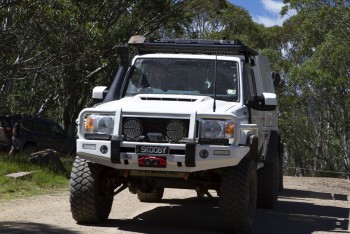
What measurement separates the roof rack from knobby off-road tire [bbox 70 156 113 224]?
2100 mm

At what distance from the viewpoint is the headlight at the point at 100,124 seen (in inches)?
339

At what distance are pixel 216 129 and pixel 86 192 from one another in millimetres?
1646

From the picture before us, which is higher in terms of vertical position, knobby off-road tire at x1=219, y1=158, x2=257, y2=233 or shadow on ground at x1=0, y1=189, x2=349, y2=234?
knobby off-road tire at x1=219, y1=158, x2=257, y2=233

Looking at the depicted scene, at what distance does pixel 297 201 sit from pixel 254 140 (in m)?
5.44

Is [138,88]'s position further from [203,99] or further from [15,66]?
[15,66]

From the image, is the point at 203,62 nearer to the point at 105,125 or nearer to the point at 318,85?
the point at 105,125

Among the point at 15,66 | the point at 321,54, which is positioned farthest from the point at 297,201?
the point at 321,54

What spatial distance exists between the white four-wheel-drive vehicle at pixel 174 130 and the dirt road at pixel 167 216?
43cm

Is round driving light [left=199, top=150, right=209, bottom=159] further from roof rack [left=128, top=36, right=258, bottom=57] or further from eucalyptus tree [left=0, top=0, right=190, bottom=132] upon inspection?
eucalyptus tree [left=0, top=0, right=190, bottom=132]

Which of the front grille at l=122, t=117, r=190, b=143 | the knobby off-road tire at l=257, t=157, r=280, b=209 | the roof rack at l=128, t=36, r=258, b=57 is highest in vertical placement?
the roof rack at l=128, t=36, r=258, b=57

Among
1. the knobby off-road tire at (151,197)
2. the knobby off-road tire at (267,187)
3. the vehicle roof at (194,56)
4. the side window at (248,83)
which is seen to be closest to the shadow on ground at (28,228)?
the vehicle roof at (194,56)

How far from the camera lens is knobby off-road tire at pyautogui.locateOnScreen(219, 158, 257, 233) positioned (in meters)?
8.52

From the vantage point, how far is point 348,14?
29.3m

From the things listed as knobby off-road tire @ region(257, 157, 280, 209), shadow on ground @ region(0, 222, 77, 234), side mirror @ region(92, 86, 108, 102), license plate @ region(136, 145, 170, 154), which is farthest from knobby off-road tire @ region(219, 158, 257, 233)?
knobby off-road tire @ region(257, 157, 280, 209)
